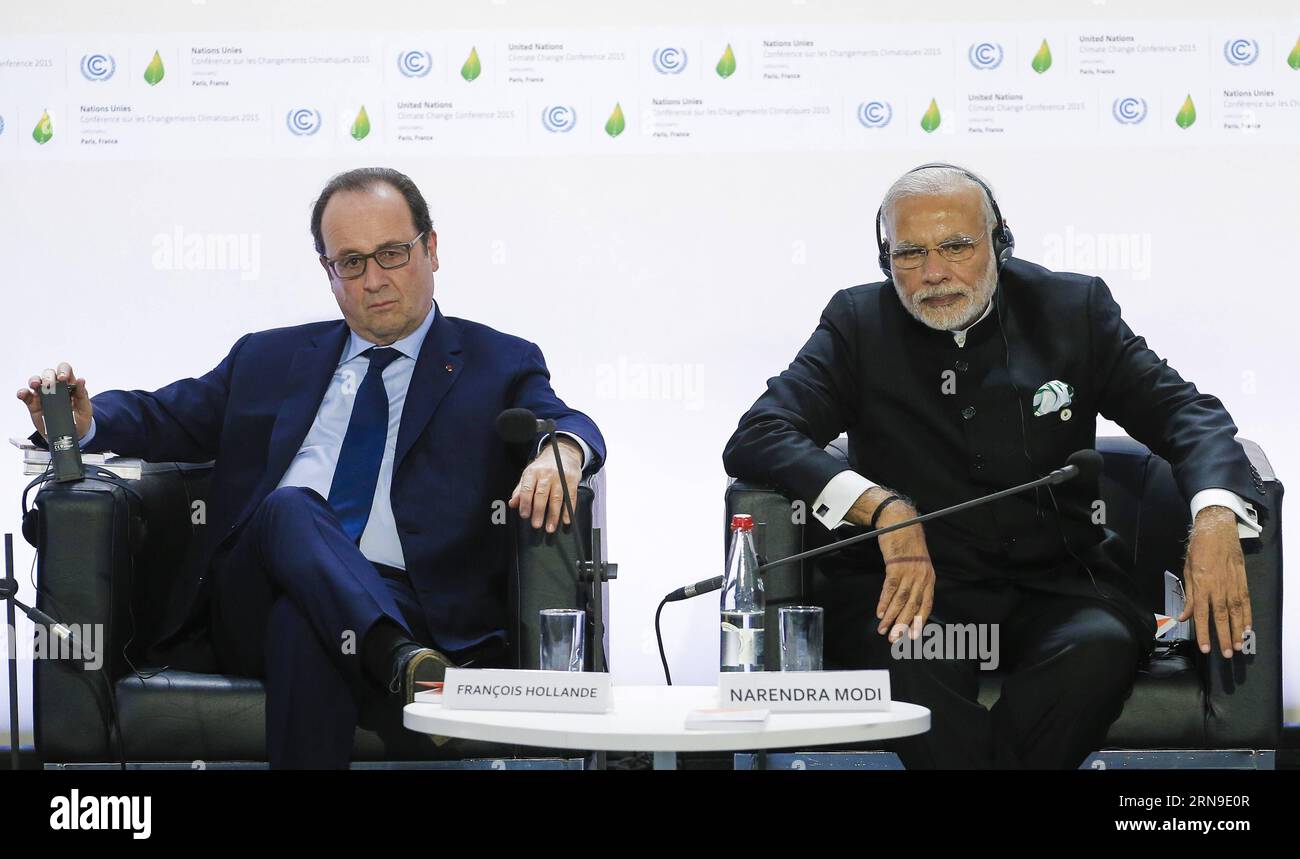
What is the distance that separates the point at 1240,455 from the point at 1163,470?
42 cm

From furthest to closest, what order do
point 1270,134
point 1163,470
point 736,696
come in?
point 1270,134 → point 1163,470 → point 736,696

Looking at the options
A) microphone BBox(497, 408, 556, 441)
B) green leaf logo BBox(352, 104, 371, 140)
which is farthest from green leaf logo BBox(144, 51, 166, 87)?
microphone BBox(497, 408, 556, 441)

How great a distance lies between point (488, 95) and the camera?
4.04 metres

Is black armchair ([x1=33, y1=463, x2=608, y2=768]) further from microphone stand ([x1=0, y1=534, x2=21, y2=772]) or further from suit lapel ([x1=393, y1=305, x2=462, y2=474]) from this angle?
suit lapel ([x1=393, y1=305, x2=462, y2=474])

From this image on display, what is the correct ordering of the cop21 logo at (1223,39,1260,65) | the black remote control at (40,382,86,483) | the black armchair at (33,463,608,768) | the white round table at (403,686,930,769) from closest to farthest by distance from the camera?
the white round table at (403,686,930,769) → the black armchair at (33,463,608,768) → the black remote control at (40,382,86,483) → the cop21 logo at (1223,39,1260,65)

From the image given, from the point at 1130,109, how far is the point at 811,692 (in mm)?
2371

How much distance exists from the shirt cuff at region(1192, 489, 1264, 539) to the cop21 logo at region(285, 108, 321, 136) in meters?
2.62

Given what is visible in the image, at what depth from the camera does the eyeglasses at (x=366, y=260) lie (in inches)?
134

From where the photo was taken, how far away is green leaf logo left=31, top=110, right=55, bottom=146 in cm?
407

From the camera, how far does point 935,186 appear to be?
3.20 m
